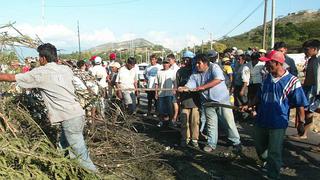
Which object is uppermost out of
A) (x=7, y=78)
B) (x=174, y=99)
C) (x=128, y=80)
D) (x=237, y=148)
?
(x=7, y=78)

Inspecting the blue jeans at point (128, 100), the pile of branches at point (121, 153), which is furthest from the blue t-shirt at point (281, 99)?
the blue jeans at point (128, 100)

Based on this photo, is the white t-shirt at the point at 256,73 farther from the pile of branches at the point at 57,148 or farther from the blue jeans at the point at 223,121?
the pile of branches at the point at 57,148

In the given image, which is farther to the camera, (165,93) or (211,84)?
(165,93)

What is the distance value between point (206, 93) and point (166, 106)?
246 centimetres

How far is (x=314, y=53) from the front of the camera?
271 inches

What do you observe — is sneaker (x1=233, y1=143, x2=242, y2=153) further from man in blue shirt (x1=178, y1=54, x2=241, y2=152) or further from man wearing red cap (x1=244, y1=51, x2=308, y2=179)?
man wearing red cap (x1=244, y1=51, x2=308, y2=179)

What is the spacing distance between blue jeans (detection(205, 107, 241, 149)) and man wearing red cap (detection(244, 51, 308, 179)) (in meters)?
1.55

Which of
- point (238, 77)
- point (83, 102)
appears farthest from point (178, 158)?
point (238, 77)

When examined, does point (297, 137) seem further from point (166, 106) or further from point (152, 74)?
point (152, 74)

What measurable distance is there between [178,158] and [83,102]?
1670 mm

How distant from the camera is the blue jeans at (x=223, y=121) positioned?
21.1 ft

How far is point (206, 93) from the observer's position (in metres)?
6.61

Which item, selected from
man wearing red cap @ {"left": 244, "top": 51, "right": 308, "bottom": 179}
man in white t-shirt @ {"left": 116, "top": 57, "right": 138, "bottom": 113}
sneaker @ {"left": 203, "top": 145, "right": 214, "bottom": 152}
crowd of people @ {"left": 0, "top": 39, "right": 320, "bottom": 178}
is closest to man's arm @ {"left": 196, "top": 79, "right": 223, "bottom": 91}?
crowd of people @ {"left": 0, "top": 39, "right": 320, "bottom": 178}

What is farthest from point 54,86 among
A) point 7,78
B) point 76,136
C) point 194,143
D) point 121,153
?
point 194,143
